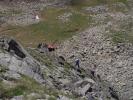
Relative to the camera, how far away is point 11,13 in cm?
8419

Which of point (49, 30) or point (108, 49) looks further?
point (49, 30)

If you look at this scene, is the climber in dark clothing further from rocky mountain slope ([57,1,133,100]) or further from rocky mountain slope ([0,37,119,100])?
rocky mountain slope ([57,1,133,100])

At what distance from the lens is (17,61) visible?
101 feet

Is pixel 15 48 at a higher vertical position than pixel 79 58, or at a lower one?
higher

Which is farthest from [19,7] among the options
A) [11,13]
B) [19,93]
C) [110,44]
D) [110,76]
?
[19,93]

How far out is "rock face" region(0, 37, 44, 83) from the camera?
95.8 ft

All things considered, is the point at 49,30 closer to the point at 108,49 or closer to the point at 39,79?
the point at 108,49

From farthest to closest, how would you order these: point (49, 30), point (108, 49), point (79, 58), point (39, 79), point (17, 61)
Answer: point (49, 30)
point (108, 49)
point (79, 58)
point (17, 61)
point (39, 79)

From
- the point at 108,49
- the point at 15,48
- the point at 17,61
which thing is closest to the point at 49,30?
the point at 108,49

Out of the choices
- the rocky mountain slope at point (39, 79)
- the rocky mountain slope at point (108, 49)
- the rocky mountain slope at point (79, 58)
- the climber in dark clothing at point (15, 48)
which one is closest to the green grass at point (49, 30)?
the rocky mountain slope at point (79, 58)

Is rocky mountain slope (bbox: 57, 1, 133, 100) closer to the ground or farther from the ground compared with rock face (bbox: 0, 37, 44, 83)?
closer to the ground

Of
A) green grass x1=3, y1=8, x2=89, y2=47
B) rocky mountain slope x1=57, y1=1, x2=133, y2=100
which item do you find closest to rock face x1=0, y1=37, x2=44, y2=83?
rocky mountain slope x1=57, y1=1, x2=133, y2=100

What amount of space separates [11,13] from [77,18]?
41.2 feet

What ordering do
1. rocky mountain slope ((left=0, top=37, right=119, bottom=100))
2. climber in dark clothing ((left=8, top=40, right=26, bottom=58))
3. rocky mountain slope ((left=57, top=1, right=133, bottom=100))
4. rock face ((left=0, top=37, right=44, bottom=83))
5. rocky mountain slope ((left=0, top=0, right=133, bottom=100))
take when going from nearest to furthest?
rocky mountain slope ((left=0, top=37, right=119, bottom=100)) < rocky mountain slope ((left=0, top=0, right=133, bottom=100)) < rock face ((left=0, top=37, right=44, bottom=83)) < climber in dark clothing ((left=8, top=40, right=26, bottom=58)) < rocky mountain slope ((left=57, top=1, right=133, bottom=100))
